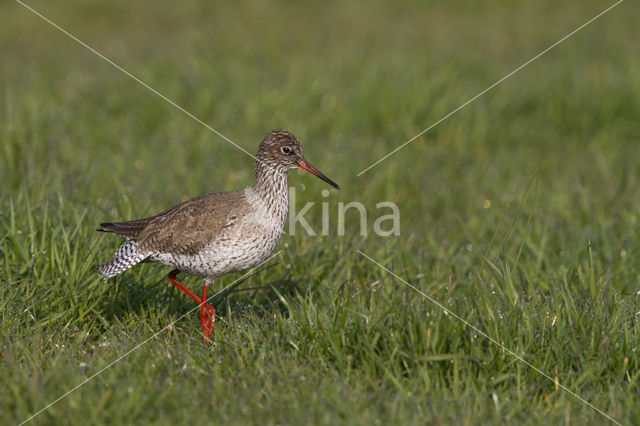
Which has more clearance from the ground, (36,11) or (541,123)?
(36,11)

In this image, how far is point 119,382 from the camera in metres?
4.14

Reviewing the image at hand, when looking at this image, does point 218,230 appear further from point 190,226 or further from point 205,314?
point 205,314

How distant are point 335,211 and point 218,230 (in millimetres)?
2617

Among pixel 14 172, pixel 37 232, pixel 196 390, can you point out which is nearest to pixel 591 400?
pixel 196 390

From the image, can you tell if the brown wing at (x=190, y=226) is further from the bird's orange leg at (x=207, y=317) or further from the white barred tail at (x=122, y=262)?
the bird's orange leg at (x=207, y=317)

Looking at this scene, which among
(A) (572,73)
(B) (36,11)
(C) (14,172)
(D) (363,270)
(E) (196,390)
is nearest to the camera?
(E) (196,390)

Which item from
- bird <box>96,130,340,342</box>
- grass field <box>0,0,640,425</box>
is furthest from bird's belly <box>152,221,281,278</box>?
grass field <box>0,0,640,425</box>

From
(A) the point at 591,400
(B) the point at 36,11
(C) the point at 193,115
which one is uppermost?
(B) the point at 36,11

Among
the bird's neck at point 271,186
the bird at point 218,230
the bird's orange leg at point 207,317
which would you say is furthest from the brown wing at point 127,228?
the bird's neck at point 271,186

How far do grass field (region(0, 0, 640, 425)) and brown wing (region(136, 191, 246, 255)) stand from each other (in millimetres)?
559

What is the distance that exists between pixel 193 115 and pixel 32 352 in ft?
19.3

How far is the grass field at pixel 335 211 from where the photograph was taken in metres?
4.24

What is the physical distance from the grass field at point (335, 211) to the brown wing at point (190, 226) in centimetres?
56

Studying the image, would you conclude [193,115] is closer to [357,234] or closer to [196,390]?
[357,234]
